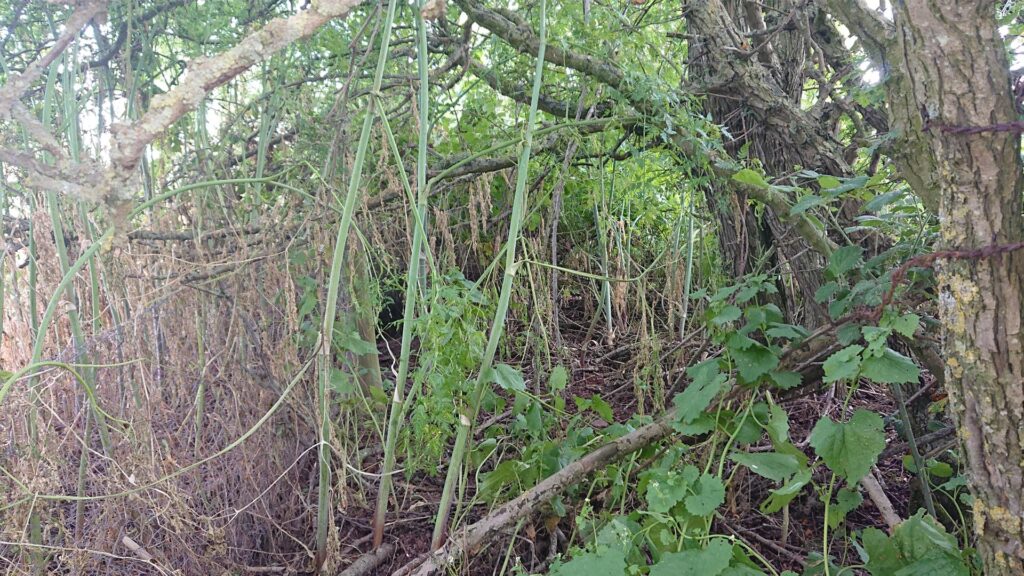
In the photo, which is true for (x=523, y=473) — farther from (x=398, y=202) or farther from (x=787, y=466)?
(x=398, y=202)

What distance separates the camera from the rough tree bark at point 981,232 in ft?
4.27

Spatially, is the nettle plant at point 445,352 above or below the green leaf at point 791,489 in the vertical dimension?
above

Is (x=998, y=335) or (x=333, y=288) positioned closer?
(x=998, y=335)

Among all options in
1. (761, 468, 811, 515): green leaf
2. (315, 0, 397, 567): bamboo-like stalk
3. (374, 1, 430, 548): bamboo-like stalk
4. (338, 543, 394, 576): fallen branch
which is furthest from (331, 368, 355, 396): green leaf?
(761, 468, 811, 515): green leaf

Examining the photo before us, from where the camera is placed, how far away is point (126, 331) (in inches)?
78.4

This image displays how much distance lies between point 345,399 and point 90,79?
1.36m

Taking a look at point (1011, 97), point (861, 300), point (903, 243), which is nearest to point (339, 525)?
point (861, 300)

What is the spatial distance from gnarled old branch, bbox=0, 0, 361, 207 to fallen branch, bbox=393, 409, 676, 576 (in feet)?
3.66

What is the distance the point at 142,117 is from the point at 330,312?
2.05ft

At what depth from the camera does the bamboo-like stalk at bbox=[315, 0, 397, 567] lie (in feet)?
5.47

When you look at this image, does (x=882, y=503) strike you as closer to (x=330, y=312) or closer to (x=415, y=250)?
(x=415, y=250)

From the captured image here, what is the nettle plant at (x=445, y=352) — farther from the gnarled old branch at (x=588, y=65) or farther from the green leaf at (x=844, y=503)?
the green leaf at (x=844, y=503)

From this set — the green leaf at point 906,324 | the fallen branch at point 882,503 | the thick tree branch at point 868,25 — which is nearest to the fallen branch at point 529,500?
the fallen branch at point 882,503

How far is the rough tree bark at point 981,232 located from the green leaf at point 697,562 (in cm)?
47
